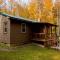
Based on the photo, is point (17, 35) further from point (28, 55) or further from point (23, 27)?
point (28, 55)

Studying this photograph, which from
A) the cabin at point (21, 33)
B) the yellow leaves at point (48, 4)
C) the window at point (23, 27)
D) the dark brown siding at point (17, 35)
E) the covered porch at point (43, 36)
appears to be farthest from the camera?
the yellow leaves at point (48, 4)

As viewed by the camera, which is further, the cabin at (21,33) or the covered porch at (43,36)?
the covered porch at (43,36)

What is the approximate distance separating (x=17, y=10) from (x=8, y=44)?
31.1 m

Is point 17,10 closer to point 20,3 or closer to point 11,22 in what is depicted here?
point 20,3

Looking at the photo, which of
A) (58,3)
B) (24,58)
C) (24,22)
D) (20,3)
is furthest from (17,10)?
(24,58)

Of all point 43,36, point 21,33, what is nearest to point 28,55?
point 21,33

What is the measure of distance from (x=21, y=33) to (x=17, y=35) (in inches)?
36.8

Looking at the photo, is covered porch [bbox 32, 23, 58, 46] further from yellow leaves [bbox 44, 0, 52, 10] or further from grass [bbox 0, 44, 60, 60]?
yellow leaves [bbox 44, 0, 52, 10]

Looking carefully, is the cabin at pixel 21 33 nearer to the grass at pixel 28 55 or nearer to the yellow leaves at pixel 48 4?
the grass at pixel 28 55

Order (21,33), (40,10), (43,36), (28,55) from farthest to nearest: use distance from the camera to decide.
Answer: (40,10), (43,36), (21,33), (28,55)

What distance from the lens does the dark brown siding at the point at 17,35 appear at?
23.3 m

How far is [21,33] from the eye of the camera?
81.5ft

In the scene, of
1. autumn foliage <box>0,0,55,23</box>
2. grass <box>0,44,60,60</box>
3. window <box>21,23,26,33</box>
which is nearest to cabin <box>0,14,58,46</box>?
window <box>21,23,26,33</box>

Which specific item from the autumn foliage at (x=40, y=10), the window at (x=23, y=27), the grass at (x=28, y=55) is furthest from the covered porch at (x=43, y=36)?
the autumn foliage at (x=40, y=10)
